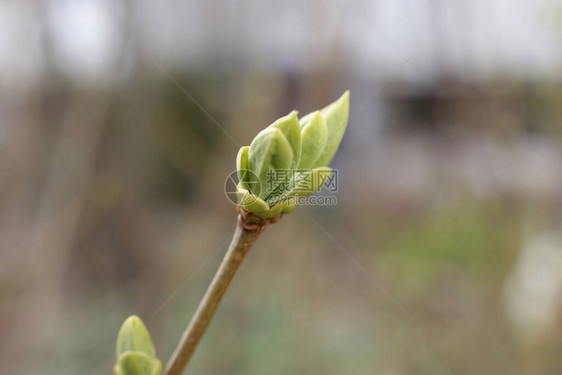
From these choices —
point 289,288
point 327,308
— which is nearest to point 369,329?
point 327,308

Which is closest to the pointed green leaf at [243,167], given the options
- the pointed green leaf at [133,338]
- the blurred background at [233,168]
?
the pointed green leaf at [133,338]

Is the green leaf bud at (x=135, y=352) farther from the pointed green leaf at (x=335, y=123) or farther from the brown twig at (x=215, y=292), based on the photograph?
the pointed green leaf at (x=335, y=123)

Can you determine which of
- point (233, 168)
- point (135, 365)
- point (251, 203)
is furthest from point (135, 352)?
point (233, 168)

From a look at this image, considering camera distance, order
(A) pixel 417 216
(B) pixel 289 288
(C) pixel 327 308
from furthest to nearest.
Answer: (A) pixel 417 216
(C) pixel 327 308
(B) pixel 289 288

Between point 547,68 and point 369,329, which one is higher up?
point 547,68

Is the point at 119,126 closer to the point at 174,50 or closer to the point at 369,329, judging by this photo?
the point at 174,50

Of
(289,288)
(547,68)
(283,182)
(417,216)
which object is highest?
(283,182)
